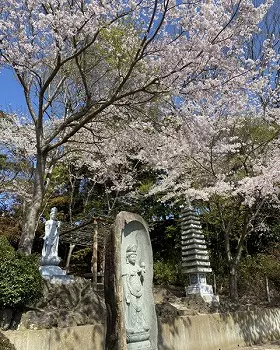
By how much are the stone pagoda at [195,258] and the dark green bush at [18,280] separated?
18.2 feet

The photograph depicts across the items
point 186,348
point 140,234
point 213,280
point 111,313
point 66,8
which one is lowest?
point 186,348

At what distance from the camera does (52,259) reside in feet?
31.2

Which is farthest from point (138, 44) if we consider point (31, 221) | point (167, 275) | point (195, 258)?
point (167, 275)

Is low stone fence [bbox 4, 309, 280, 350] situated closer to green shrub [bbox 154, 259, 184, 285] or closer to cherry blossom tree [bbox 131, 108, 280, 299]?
cherry blossom tree [bbox 131, 108, 280, 299]

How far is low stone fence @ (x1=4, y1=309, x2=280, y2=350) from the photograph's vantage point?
192 inches

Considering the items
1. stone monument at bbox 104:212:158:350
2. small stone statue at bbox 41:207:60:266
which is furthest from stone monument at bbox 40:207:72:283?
stone monument at bbox 104:212:158:350

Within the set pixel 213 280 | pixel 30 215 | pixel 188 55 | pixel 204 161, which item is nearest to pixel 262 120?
pixel 204 161

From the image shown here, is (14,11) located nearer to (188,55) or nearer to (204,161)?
(188,55)

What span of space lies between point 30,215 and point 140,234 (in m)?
3.24

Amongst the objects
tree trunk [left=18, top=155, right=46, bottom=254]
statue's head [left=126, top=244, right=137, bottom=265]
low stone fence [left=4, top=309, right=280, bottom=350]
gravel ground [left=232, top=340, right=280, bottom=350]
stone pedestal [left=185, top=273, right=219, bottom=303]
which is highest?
tree trunk [left=18, top=155, right=46, bottom=254]

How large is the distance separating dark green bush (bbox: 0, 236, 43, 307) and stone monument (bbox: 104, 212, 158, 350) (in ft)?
8.17

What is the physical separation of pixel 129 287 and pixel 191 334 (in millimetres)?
3377

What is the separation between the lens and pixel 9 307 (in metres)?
5.93

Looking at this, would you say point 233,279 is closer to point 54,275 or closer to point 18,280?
point 54,275
